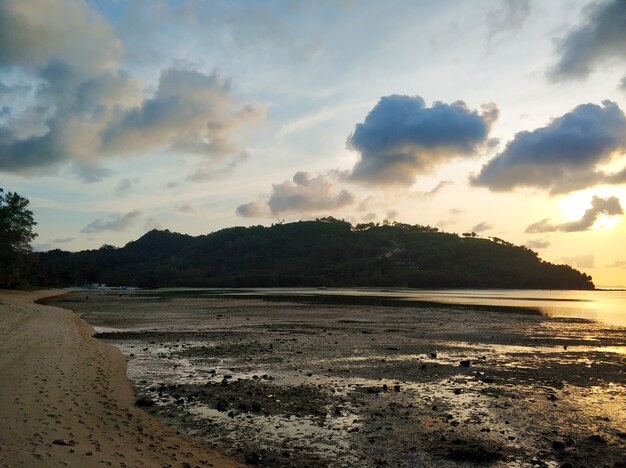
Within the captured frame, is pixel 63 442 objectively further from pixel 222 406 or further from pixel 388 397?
pixel 388 397

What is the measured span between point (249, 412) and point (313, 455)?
13.0ft

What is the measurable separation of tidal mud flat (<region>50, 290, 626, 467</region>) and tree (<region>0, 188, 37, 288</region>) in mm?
75891

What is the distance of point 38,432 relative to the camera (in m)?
10.6

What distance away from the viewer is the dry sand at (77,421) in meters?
9.54

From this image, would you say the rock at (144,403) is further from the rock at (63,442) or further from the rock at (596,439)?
the rock at (596,439)

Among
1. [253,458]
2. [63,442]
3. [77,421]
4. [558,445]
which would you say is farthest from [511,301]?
[63,442]

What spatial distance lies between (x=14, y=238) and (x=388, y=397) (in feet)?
334

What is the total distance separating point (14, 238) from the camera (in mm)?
93625

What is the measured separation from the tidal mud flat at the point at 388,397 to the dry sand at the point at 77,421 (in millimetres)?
843

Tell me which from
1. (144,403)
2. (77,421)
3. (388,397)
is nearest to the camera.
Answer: (77,421)

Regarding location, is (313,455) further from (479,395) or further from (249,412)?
(479,395)

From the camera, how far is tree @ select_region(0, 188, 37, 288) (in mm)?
91062

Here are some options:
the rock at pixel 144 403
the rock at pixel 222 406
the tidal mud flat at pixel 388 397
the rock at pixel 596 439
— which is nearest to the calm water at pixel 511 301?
the tidal mud flat at pixel 388 397

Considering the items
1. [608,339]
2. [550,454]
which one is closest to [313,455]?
[550,454]
